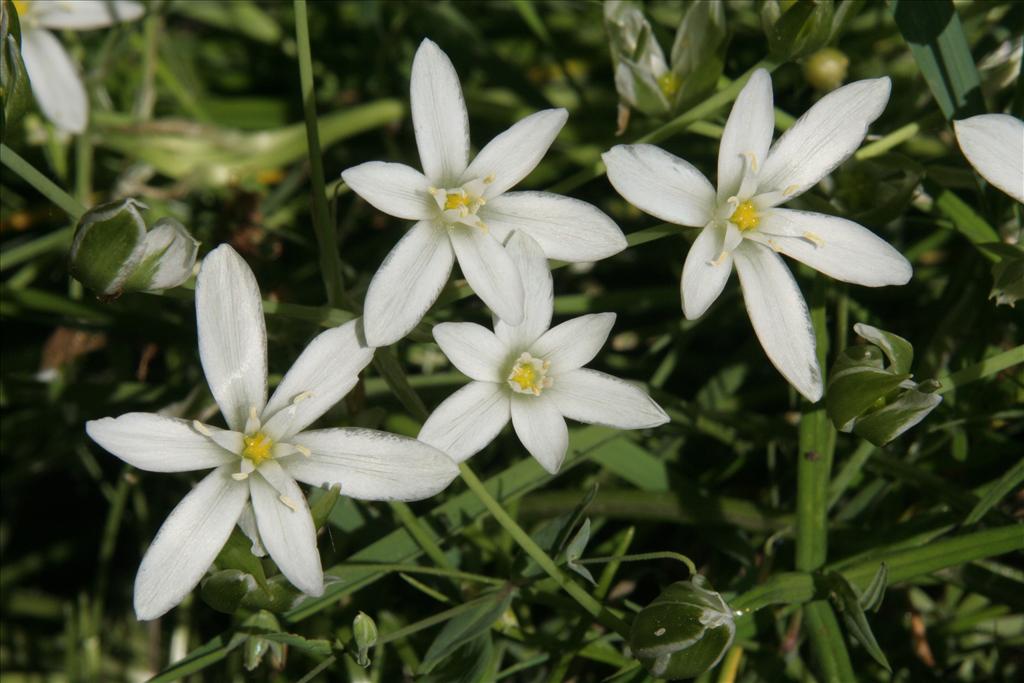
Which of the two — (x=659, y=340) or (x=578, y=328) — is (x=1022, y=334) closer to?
(x=659, y=340)

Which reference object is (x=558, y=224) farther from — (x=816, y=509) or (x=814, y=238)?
(x=816, y=509)

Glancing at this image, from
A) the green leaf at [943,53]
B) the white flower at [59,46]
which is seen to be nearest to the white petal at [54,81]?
the white flower at [59,46]

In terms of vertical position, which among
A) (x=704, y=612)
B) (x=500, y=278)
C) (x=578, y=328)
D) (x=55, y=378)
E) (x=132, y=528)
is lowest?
(x=132, y=528)

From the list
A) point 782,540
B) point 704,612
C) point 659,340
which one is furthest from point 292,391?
point 782,540

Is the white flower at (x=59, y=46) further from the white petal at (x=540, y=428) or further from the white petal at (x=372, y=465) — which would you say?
the white petal at (x=540, y=428)

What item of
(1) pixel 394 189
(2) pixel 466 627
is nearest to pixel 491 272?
(1) pixel 394 189

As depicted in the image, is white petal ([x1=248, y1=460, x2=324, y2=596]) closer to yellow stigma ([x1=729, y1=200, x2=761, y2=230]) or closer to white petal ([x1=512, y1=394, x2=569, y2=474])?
white petal ([x1=512, y1=394, x2=569, y2=474])

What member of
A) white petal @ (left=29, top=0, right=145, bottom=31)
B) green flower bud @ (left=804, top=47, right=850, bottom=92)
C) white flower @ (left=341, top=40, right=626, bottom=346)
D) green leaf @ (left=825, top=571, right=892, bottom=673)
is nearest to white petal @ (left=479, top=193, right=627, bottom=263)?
white flower @ (left=341, top=40, right=626, bottom=346)
